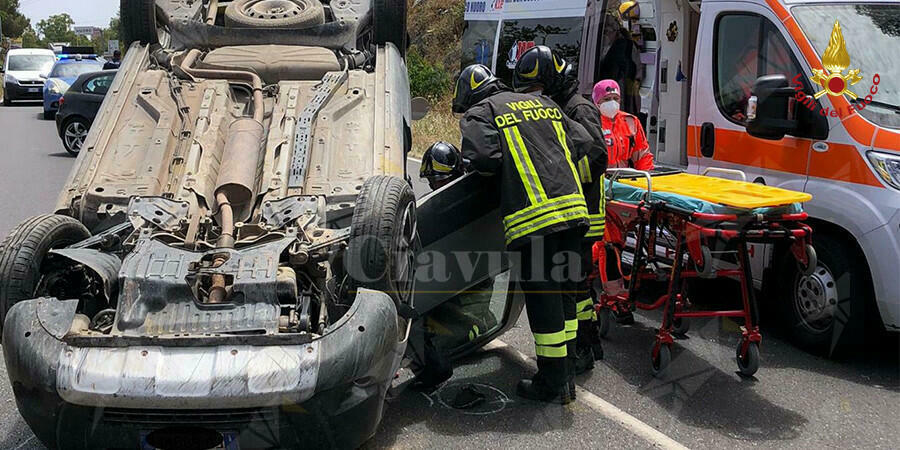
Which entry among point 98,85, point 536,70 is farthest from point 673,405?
point 98,85

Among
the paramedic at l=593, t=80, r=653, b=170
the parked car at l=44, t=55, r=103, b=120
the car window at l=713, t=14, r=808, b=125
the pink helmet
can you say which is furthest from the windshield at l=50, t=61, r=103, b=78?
the car window at l=713, t=14, r=808, b=125

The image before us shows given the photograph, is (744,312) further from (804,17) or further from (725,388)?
(804,17)

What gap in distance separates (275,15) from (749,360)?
408 cm

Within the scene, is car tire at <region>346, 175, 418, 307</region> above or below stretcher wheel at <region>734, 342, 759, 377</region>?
above

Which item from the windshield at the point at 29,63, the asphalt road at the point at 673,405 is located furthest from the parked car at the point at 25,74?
the asphalt road at the point at 673,405

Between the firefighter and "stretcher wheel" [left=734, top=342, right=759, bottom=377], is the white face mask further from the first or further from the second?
"stretcher wheel" [left=734, top=342, right=759, bottom=377]

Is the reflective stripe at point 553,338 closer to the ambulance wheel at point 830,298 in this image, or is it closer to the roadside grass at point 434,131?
the ambulance wheel at point 830,298

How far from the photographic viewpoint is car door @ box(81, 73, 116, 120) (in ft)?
47.8

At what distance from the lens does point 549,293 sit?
4.54 m

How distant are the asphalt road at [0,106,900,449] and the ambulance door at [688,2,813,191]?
114cm

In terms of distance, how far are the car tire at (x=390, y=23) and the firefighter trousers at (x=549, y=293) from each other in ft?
8.21

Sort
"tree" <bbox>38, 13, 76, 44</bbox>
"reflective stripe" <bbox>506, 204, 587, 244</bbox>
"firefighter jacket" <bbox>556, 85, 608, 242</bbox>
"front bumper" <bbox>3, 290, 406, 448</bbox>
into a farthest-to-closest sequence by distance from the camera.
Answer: "tree" <bbox>38, 13, 76, 44</bbox> → "firefighter jacket" <bbox>556, 85, 608, 242</bbox> → "reflective stripe" <bbox>506, 204, 587, 244</bbox> → "front bumper" <bbox>3, 290, 406, 448</bbox>

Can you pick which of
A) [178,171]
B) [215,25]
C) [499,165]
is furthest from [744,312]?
[215,25]

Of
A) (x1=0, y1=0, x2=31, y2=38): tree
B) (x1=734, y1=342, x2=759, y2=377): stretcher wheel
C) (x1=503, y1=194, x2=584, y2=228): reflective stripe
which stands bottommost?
(x1=734, y1=342, x2=759, y2=377): stretcher wheel
